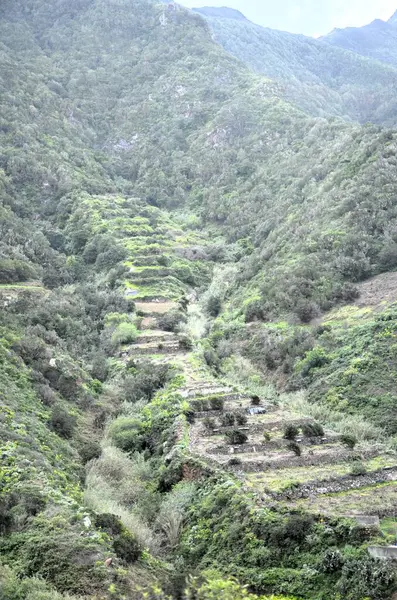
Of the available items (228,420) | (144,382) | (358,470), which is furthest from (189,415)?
(358,470)

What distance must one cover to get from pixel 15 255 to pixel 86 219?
20036 mm

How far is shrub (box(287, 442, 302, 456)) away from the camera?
→ 2028 centimetres

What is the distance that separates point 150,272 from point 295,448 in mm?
41026

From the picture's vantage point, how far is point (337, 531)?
1430cm

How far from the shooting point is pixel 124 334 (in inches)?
1673

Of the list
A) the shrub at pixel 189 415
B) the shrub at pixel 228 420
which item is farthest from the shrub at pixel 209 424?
the shrub at pixel 189 415

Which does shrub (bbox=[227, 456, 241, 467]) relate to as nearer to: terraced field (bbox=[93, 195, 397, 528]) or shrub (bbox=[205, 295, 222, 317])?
terraced field (bbox=[93, 195, 397, 528])

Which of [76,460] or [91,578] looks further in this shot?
[76,460]

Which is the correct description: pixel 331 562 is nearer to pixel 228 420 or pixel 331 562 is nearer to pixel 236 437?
pixel 236 437

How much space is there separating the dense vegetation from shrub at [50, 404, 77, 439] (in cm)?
10

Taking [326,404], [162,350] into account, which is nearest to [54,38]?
[162,350]

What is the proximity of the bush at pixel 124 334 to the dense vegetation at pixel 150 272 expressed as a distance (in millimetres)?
159

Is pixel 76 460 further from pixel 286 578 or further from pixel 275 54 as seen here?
pixel 275 54

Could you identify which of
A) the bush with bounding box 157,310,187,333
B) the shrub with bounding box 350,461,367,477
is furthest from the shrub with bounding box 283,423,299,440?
the bush with bounding box 157,310,187,333
